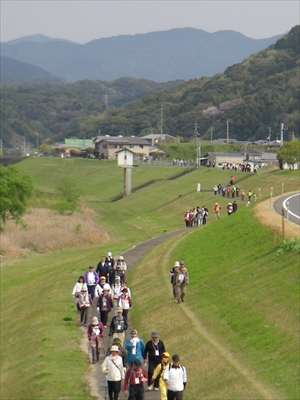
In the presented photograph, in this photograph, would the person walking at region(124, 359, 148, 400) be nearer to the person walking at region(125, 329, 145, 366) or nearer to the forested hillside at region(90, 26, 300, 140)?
the person walking at region(125, 329, 145, 366)

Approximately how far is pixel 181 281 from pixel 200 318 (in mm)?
1749


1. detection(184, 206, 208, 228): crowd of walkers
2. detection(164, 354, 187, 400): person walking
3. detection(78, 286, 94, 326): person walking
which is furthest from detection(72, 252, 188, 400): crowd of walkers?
detection(184, 206, 208, 228): crowd of walkers

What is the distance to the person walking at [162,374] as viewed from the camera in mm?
14219

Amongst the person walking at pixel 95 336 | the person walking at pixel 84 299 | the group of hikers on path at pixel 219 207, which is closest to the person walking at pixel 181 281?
the person walking at pixel 84 299

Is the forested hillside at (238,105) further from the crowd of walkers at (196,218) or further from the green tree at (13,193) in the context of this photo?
the crowd of walkers at (196,218)

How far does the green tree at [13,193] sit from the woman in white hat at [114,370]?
35897 mm

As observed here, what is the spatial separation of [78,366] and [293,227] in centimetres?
904

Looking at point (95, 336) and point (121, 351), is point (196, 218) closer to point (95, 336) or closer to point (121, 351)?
point (95, 336)

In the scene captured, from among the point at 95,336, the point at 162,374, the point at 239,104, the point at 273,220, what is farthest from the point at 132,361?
the point at 239,104

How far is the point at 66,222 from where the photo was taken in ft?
174

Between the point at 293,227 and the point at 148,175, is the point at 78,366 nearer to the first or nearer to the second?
the point at 293,227

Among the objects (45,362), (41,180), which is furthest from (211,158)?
(45,362)

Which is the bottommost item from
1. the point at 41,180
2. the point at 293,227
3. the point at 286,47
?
the point at 41,180

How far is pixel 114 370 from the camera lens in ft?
47.8
